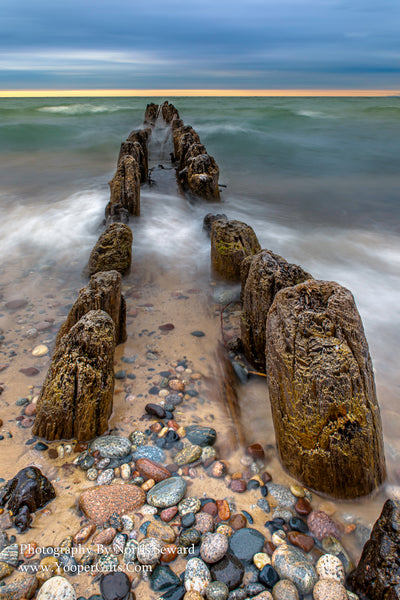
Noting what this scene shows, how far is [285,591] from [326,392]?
0.99m

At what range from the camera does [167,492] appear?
7.66ft

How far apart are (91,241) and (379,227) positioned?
22.1ft

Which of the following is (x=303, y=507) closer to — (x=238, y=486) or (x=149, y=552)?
(x=238, y=486)

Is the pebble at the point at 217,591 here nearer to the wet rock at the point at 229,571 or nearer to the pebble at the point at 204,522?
the wet rock at the point at 229,571

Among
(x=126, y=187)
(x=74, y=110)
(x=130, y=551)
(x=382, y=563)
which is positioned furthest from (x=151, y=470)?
(x=74, y=110)

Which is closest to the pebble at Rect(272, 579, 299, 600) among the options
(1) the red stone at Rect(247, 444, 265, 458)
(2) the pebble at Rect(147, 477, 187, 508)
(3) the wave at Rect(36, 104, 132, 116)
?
(2) the pebble at Rect(147, 477, 187, 508)

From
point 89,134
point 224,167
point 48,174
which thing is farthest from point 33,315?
point 89,134

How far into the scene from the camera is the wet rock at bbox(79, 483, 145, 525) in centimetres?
220

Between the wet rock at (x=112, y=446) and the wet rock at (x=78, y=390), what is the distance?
95mm

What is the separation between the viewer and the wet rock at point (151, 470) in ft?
8.11

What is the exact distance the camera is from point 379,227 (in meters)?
9.37

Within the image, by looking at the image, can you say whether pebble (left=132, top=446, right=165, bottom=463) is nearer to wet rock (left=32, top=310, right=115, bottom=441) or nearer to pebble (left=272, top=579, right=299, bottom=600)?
wet rock (left=32, top=310, right=115, bottom=441)

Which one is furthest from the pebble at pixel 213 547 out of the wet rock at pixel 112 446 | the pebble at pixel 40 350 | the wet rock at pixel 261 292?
the pebble at pixel 40 350

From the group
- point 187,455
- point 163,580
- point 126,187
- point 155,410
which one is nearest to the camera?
point 163,580
